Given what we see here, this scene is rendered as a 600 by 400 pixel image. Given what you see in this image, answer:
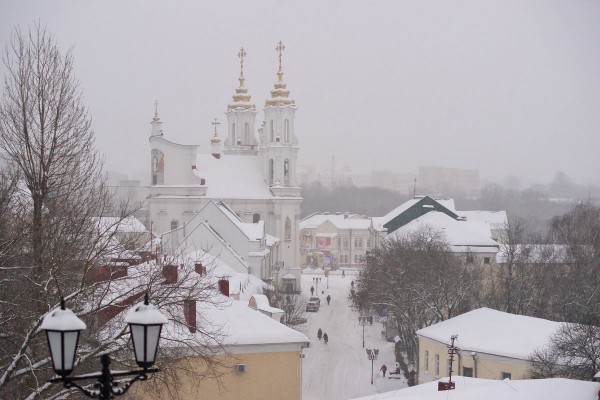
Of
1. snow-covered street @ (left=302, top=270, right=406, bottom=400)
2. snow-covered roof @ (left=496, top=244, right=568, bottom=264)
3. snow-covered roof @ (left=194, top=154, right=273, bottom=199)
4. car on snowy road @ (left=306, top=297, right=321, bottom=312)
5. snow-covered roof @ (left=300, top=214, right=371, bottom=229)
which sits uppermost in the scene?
snow-covered roof @ (left=194, top=154, right=273, bottom=199)

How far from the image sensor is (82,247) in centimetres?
1354

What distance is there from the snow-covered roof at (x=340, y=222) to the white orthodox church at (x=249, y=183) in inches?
1202

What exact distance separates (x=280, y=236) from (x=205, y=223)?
48.3 ft

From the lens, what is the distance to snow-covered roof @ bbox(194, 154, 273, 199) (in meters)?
54.8

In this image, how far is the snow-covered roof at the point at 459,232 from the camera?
45.2 m

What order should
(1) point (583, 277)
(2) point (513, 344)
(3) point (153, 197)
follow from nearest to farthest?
(2) point (513, 344) < (1) point (583, 277) < (3) point (153, 197)

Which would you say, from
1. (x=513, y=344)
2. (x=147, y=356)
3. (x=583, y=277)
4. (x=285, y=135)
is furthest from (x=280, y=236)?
(x=147, y=356)

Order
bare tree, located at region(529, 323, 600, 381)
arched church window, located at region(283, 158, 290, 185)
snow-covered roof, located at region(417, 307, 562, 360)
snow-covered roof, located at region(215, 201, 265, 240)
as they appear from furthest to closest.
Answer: arched church window, located at region(283, 158, 290, 185)
snow-covered roof, located at region(215, 201, 265, 240)
snow-covered roof, located at region(417, 307, 562, 360)
bare tree, located at region(529, 323, 600, 381)

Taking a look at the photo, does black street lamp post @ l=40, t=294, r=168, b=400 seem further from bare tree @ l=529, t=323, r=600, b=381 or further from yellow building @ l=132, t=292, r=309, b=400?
bare tree @ l=529, t=323, r=600, b=381

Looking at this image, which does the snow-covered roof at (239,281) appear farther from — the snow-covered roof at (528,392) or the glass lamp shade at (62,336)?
the glass lamp shade at (62,336)

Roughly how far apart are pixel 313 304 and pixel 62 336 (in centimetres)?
4223

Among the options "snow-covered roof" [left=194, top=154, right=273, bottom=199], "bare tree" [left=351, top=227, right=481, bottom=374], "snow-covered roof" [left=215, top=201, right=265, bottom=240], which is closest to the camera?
"bare tree" [left=351, top=227, right=481, bottom=374]

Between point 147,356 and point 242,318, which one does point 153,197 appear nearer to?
point 242,318

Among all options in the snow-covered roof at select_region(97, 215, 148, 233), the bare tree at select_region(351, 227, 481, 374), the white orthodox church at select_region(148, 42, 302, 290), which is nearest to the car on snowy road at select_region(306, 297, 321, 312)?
the white orthodox church at select_region(148, 42, 302, 290)
